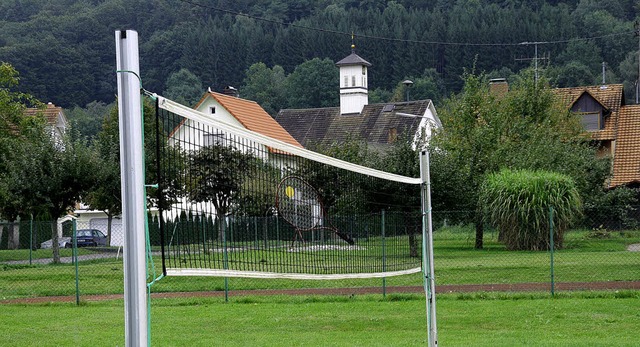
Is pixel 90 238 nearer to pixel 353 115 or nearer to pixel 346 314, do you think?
pixel 353 115

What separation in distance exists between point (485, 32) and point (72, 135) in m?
92.0

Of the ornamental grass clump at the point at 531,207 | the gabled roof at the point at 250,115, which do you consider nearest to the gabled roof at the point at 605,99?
the gabled roof at the point at 250,115

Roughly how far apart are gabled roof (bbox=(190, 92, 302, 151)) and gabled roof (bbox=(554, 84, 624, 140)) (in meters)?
16.9

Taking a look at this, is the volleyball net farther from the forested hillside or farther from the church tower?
the forested hillside

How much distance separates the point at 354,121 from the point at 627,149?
72.8 ft

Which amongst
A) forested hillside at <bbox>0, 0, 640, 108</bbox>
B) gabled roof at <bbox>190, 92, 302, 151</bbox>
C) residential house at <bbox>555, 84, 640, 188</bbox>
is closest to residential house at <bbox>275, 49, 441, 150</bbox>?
gabled roof at <bbox>190, 92, 302, 151</bbox>

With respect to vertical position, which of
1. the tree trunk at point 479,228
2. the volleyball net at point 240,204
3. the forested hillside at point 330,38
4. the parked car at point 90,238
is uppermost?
the forested hillside at point 330,38

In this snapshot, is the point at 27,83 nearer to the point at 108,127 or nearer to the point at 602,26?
the point at 108,127

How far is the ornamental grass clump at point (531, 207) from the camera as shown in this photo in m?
29.1

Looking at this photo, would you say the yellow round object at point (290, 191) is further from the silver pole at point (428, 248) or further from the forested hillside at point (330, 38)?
the forested hillside at point (330, 38)

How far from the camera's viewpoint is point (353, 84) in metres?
72.0

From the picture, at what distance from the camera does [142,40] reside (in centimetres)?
11788

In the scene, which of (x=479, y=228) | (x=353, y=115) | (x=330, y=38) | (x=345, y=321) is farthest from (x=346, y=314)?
(x=330, y=38)

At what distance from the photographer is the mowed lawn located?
13.0m
